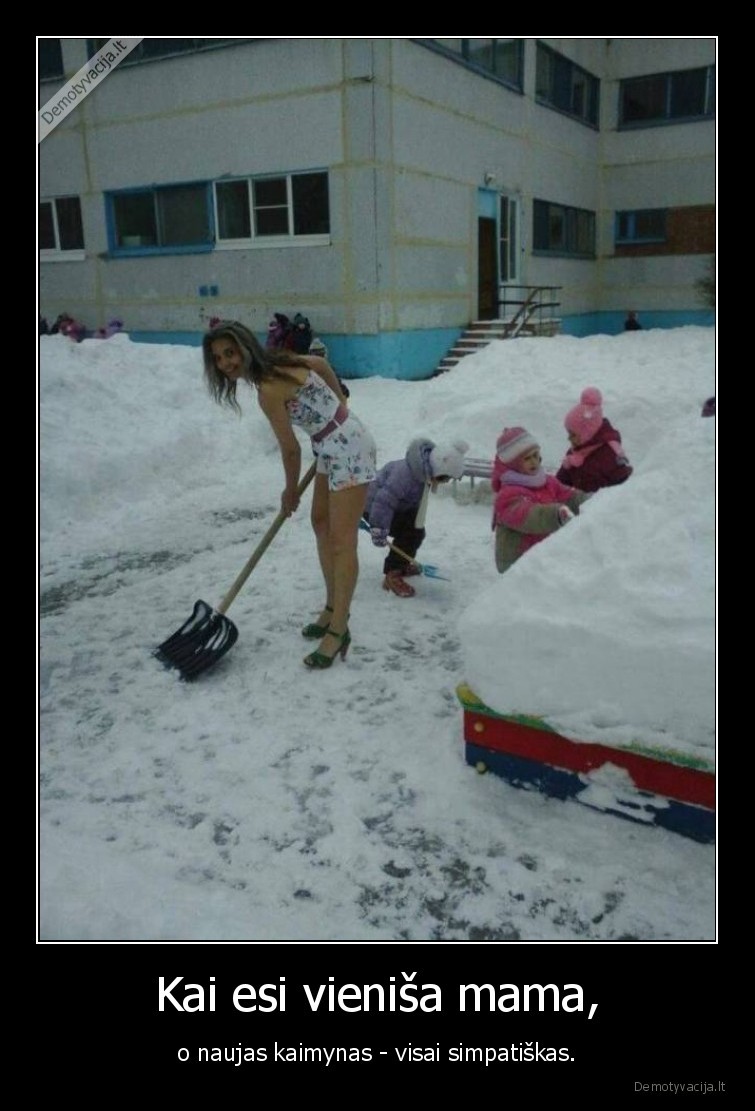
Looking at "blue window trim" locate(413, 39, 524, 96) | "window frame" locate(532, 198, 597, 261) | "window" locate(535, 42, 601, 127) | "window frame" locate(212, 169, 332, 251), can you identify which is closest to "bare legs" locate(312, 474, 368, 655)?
"window frame" locate(212, 169, 332, 251)

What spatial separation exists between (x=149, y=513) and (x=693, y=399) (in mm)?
4934

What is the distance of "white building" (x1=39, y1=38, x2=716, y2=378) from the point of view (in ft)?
44.4

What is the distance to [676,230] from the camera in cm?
2091

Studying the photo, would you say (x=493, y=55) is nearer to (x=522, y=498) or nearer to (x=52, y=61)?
(x=52, y=61)

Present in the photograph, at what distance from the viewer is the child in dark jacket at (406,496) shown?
17.1 ft

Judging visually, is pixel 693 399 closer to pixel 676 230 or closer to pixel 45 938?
pixel 45 938

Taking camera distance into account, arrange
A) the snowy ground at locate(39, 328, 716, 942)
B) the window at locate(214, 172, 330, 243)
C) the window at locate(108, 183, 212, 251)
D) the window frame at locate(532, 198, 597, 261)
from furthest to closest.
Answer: the window frame at locate(532, 198, 597, 261) < the window at locate(108, 183, 212, 251) < the window at locate(214, 172, 330, 243) < the snowy ground at locate(39, 328, 716, 942)

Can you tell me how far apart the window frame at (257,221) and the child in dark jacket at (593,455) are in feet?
33.0

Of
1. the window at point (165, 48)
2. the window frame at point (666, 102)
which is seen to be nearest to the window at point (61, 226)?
the window at point (165, 48)

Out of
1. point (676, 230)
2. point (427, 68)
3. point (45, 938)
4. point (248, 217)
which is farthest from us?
point (676, 230)

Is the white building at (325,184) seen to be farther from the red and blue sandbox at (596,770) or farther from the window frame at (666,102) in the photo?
the red and blue sandbox at (596,770)

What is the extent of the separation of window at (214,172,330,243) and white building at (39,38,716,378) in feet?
0.09

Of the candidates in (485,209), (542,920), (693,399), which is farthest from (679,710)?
(485,209)

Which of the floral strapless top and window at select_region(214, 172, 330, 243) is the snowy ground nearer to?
the floral strapless top
